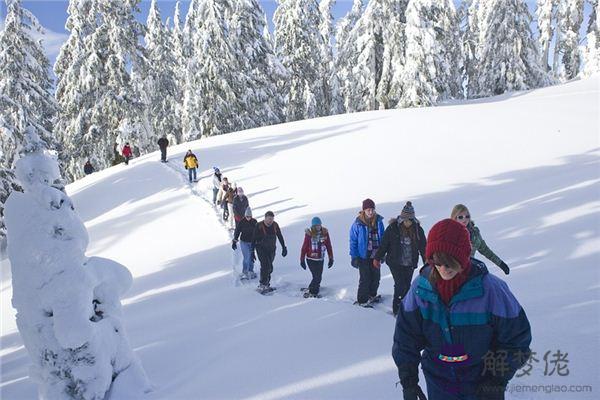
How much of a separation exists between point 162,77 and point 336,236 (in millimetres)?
36246

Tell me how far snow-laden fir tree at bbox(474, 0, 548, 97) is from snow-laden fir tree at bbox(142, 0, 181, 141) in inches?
1135

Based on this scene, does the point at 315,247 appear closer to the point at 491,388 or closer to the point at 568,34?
the point at 491,388

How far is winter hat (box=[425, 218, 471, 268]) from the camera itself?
8.14ft

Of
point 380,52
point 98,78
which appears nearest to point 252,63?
point 380,52

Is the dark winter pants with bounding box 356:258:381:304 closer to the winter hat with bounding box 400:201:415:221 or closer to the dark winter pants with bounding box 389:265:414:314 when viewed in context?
the dark winter pants with bounding box 389:265:414:314

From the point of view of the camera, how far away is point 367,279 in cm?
722

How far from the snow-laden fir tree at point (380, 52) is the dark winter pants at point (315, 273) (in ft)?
76.2

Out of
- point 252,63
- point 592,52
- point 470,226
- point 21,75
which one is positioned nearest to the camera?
point 470,226

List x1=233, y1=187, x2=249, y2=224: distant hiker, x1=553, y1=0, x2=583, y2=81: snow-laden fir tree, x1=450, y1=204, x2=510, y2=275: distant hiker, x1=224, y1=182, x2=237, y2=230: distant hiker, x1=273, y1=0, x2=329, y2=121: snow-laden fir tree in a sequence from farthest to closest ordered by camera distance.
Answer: x1=553, y1=0, x2=583, y2=81: snow-laden fir tree < x1=273, y1=0, x2=329, y2=121: snow-laden fir tree < x1=224, y1=182, x2=237, y2=230: distant hiker < x1=233, y1=187, x2=249, y2=224: distant hiker < x1=450, y1=204, x2=510, y2=275: distant hiker

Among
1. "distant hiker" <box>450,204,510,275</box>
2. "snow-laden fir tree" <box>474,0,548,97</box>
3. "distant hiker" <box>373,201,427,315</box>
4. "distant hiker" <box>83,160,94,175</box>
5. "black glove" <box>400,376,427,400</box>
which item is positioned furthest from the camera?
"snow-laden fir tree" <box>474,0,548,97</box>

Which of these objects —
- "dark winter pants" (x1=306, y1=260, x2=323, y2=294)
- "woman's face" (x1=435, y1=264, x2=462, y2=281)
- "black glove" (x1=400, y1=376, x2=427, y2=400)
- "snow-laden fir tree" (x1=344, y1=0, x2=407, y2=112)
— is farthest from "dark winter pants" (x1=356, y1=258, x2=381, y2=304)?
"snow-laden fir tree" (x1=344, y1=0, x2=407, y2=112)

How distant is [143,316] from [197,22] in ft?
91.9

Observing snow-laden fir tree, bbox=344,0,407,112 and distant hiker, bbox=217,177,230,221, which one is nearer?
distant hiker, bbox=217,177,230,221

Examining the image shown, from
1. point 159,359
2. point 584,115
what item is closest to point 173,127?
point 584,115
